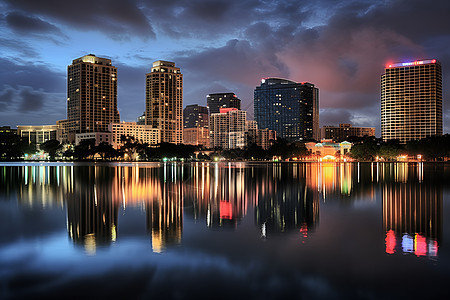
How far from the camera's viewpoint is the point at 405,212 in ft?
77.2

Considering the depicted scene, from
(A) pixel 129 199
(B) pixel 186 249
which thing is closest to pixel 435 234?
(B) pixel 186 249

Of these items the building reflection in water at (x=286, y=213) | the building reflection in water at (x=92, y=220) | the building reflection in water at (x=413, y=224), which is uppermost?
the building reflection in water at (x=92, y=220)

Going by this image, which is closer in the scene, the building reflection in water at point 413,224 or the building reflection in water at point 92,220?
the building reflection in water at point 413,224

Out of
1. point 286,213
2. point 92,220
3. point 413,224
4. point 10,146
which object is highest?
point 10,146

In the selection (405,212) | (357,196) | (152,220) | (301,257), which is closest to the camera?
(301,257)

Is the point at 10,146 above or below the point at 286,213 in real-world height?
above

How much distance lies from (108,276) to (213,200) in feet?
57.5

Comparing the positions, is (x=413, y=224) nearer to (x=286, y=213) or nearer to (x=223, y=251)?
(x=286, y=213)

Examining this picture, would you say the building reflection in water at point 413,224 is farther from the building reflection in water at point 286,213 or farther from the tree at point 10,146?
the tree at point 10,146

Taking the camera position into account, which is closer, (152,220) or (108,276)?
(108,276)

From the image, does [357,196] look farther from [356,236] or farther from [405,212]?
[356,236]

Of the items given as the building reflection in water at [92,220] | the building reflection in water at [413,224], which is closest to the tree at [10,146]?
the building reflection in water at [92,220]

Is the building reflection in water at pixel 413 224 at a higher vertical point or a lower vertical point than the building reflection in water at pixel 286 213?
lower

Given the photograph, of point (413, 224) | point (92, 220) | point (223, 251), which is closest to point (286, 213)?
point (413, 224)
